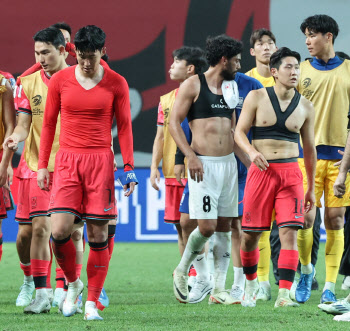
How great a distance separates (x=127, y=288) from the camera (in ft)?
26.5

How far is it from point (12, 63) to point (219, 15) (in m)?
3.33

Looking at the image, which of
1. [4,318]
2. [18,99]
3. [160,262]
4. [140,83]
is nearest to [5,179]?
[18,99]

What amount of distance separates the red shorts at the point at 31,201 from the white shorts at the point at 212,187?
1.08m

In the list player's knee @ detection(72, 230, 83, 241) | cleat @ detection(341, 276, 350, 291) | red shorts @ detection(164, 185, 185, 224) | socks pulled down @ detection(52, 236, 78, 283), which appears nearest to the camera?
socks pulled down @ detection(52, 236, 78, 283)

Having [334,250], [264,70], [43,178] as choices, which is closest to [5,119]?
[43,178]

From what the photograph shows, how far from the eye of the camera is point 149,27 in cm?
1385

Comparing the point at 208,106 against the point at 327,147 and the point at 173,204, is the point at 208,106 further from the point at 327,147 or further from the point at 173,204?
the point at 173,204

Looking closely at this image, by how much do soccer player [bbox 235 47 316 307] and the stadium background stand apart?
7250mm

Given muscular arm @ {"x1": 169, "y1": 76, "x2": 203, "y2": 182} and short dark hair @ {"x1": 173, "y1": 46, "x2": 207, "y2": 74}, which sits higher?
short dark hair @ {"x1": 173, "y1": 46, "x2": 207, "y2": 74}

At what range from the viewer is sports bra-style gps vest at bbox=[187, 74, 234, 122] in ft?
21.0

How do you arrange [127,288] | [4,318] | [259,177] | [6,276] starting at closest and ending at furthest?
[4,318]
[259,177]
[127,288]
[6,276]

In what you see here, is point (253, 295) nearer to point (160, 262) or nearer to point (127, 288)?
point (127, 288)

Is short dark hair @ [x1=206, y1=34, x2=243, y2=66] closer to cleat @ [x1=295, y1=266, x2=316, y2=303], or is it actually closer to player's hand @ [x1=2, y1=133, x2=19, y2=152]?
player's hand @ [x1=2, y1=133, x2=19, y2=152]

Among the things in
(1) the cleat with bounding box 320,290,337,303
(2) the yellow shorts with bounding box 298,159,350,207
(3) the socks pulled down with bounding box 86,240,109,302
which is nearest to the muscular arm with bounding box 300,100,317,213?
(2) the yellow shorts with bounding box 298,159,350,207
